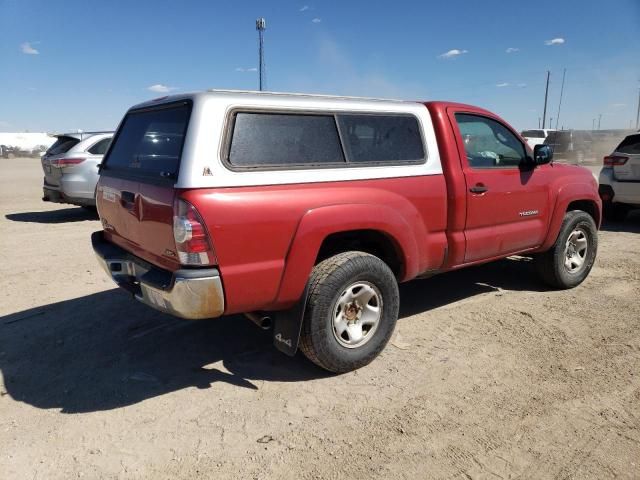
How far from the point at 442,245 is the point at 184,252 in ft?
6.92

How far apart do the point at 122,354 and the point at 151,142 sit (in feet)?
5.35

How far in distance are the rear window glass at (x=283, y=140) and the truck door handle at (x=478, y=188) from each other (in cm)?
129

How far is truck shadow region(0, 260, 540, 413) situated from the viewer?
3.21m

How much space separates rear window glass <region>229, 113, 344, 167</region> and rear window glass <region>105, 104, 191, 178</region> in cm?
33

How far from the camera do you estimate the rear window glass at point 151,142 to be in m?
2.98

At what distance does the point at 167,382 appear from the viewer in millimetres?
3295

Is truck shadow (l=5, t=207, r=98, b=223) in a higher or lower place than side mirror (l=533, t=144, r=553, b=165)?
lower

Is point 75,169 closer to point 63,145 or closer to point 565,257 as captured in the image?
point 63,145

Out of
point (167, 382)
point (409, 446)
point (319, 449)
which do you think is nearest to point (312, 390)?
point (319, 449)

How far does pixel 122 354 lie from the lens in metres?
3.69

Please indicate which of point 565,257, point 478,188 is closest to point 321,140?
point 478,188

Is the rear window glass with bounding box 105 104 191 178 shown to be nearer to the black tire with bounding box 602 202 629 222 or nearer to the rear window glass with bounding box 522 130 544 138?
the black tire with bounding box 602 202 629 222

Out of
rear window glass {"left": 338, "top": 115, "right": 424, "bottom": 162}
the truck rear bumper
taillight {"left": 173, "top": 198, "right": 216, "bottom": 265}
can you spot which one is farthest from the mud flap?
rear window glass {"left": 338, "top": 115, "right": 424, "bottom": 162}

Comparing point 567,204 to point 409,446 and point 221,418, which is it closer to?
point 409,446
